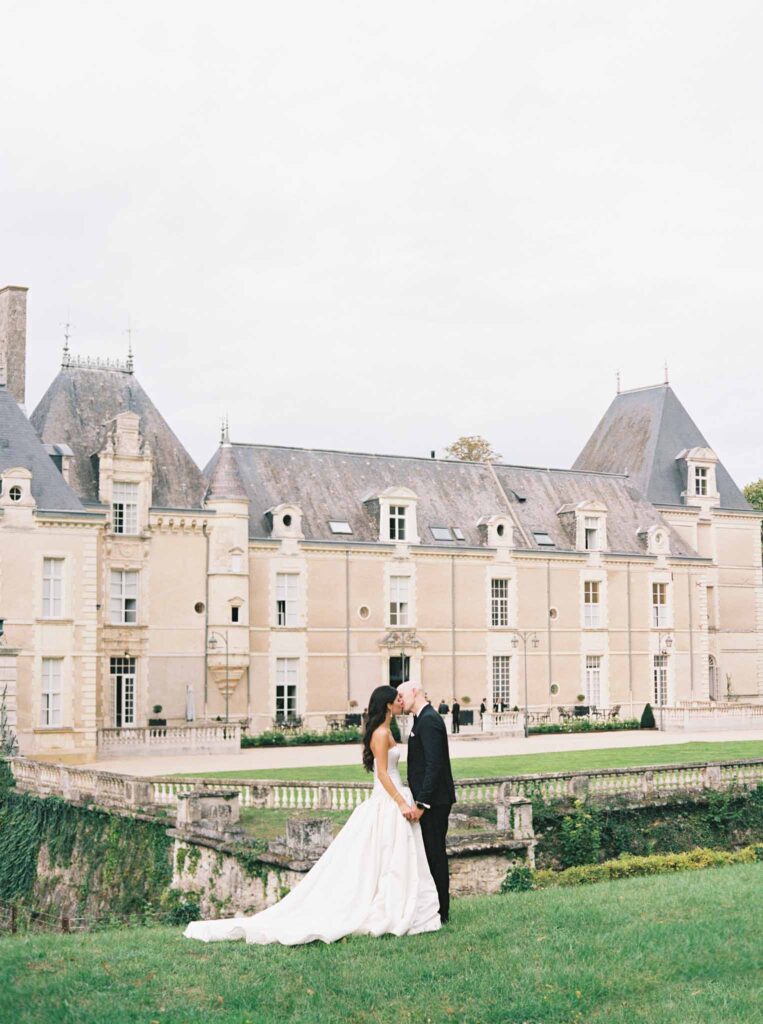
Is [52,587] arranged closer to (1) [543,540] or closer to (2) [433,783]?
(1) [543,540]

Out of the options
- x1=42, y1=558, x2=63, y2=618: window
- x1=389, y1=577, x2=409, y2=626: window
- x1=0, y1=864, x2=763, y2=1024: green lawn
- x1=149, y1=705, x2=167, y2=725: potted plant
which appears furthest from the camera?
x1=389, y1=577, x2=409, y2=626: window

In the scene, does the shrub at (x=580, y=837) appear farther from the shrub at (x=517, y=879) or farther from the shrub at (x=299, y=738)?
the shrub at (x=299, y=738)

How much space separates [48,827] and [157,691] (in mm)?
15644

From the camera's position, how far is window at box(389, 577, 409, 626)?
147 feet

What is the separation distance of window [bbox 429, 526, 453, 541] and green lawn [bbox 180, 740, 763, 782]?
1396 centimetres

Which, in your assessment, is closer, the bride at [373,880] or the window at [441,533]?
the bride at [373,880]

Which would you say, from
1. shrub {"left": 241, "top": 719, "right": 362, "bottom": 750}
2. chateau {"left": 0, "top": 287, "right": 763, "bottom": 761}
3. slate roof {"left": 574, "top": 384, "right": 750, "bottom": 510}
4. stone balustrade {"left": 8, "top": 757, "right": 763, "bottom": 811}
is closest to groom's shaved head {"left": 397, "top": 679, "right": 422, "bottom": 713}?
stone balustrade {"left": 8, "top": 757, "right": 763, "bottom": 811}

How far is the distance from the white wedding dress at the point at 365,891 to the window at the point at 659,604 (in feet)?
134

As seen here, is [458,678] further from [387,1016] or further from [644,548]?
[387,1016]

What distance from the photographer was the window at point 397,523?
45469 millimetres

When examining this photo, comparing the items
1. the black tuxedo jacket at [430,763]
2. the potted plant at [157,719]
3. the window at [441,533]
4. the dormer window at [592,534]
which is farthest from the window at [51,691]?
the black tuxedo jacket at [430,763]

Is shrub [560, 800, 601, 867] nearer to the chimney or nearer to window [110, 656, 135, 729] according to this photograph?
window [110, 656, 135, 729]

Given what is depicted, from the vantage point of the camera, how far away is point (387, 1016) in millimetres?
8805

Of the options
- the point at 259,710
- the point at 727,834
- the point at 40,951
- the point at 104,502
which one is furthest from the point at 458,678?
the point at 40,951
